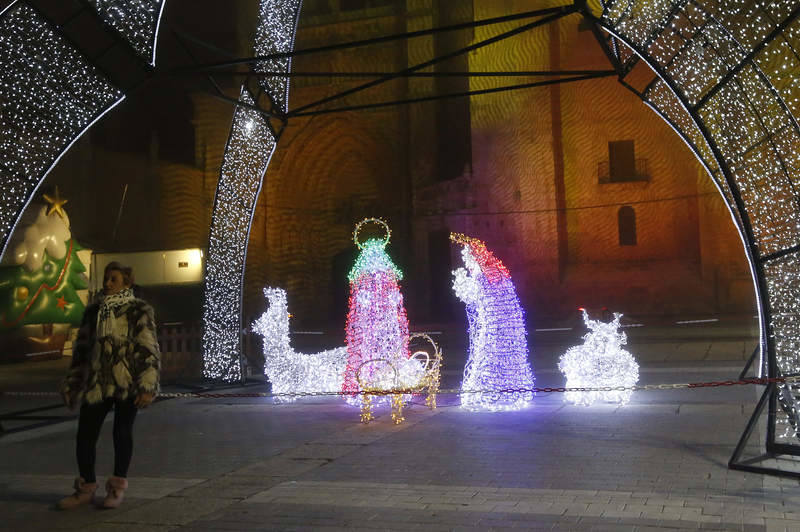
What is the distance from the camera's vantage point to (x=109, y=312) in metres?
6.12

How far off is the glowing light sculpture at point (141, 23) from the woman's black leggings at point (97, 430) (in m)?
5.45

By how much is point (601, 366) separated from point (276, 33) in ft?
26.0

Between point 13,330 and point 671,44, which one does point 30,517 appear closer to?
point 671,44

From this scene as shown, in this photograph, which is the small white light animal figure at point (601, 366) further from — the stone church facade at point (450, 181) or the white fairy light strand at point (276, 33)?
the stone church facade at point (450, 181)

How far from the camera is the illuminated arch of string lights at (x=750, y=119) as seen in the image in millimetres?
7043

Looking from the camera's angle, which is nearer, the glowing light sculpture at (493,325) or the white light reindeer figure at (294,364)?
the glowing light sculpture at (493,325)

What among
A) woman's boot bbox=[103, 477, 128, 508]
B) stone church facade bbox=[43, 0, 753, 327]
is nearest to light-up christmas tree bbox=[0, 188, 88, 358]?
stone church facade bbox=[43, 0, 753, 327]

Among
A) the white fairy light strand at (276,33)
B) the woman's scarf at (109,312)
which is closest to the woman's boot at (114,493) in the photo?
the woman's scarf at (109,312)

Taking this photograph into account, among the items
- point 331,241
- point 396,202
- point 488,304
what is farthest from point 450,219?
point 488,304

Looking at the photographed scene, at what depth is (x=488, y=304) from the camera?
10156mm

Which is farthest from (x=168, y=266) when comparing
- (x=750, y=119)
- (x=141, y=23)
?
(x=750, y=119)

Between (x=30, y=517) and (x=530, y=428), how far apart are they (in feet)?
17.1

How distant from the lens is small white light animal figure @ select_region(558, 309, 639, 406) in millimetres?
10555

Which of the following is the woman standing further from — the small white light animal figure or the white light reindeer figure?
the small white light animal figure
